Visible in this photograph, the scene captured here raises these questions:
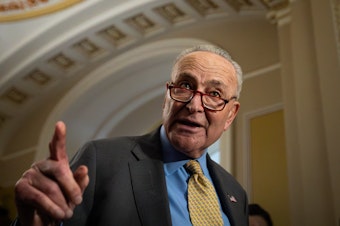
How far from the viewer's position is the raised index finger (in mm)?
1033

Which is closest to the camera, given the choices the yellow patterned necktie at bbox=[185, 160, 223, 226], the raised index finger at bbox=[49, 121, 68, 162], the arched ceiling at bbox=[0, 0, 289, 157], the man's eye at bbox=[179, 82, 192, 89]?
the raised index finger at bbox=[49, 121, 68, 162]

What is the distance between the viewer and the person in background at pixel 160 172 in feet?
3.48

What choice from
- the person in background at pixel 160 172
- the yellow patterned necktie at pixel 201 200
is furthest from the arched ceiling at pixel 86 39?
the yellow patterned necktie at pixel 201 200

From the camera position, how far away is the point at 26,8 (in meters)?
6.44

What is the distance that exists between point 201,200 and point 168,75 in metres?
5.55

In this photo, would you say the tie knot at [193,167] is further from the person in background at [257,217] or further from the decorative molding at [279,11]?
the decorative molding at [279,11]

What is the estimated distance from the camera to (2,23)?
655 centimetres

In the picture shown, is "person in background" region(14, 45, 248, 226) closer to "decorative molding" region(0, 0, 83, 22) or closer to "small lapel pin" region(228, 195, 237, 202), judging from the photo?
"small lapel pin" region(228, 195, 237, 202)

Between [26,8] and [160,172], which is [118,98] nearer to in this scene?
[26,8]

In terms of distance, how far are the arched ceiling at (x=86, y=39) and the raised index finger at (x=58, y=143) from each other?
480cm

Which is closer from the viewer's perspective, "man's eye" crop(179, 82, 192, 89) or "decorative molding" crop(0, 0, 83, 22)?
"man's eye" crop(179, 82, 192, 89)

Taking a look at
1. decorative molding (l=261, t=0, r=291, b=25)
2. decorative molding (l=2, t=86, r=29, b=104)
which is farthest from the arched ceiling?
decorative molding (l=261, t=0, r=291, b=25)

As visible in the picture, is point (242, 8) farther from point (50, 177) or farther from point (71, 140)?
point (50, 177)

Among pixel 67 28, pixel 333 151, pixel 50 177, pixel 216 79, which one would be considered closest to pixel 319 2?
pixel 333 151
